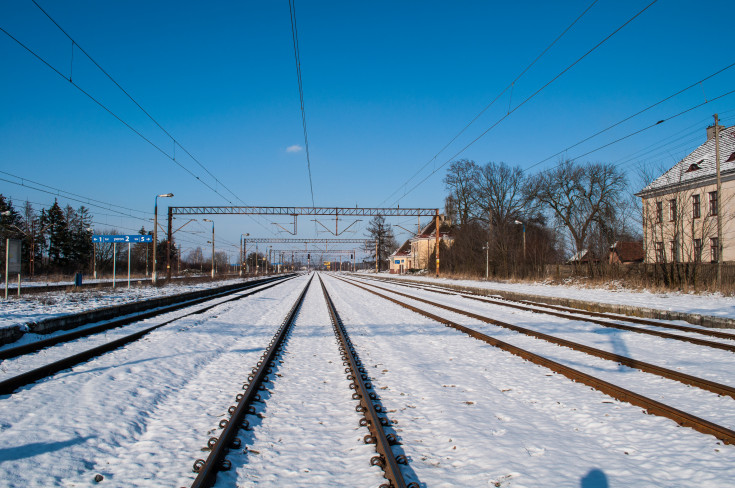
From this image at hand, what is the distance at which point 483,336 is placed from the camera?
10070mm

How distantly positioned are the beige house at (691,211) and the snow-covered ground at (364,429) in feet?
57.6

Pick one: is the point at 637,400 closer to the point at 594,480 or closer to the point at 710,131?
the point at 594,480

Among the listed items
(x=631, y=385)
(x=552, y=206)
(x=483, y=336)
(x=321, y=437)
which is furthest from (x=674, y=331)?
(x=552, y=206)

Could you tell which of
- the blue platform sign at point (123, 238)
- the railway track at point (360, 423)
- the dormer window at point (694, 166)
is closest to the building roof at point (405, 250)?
the dormer window at point (694, 166)

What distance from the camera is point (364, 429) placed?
4.66 m

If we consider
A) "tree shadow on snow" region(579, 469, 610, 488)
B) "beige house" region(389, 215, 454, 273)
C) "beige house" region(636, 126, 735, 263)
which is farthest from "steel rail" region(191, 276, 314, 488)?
"beige house" region(389, 215, 454, 273)

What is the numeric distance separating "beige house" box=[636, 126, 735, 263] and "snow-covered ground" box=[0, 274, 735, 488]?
1755 centimetres

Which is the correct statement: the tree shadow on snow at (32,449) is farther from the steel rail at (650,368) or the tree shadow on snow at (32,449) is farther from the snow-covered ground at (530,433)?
the steel rail at (650,368)

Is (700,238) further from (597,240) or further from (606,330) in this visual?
(606,330)

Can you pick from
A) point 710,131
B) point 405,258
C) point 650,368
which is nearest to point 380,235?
point 405,258

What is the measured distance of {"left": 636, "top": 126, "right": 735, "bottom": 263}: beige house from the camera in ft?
75.8

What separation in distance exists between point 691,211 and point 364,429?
26007mm

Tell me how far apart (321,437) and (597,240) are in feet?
97.0

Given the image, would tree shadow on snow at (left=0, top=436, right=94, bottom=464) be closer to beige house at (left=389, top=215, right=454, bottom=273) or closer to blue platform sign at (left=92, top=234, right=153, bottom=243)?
blue platform sign at (left=92, top=234, right=153, bottom=243)
